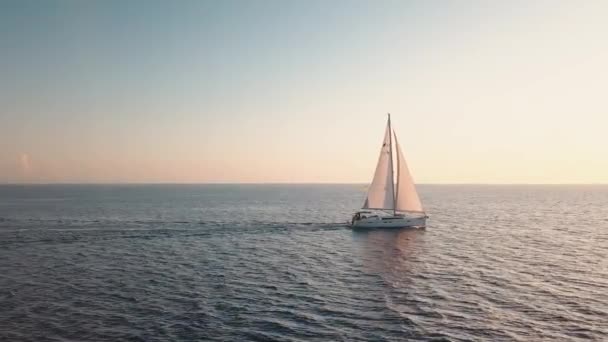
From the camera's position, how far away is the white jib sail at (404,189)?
273ft

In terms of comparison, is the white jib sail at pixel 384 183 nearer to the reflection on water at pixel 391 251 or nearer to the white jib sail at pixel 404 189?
the white jib sail at pixel 404 189

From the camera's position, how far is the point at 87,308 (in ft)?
113

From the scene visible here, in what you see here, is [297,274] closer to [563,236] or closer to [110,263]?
[110,263]

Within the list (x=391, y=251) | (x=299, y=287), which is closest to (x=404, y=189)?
(x=391, y=251)

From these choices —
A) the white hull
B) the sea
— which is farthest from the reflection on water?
the white hull

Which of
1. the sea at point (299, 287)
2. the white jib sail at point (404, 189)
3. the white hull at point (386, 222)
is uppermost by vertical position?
the white jib sail at point (404, 189)

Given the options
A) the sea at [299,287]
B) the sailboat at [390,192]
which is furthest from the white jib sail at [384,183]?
the sea at [299,287]

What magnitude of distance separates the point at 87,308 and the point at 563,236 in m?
79.6

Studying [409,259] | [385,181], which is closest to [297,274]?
[409,259]

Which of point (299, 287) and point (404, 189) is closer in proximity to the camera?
point (299, 287)

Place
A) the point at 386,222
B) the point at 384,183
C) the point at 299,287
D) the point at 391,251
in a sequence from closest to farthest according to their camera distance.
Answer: the point at 299,287, the point at 391,251, the point at 386,222, the point at 384,183

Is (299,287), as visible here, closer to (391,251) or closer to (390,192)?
(391,251)

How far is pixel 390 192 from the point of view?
84.4 metres

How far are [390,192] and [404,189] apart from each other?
276cm
